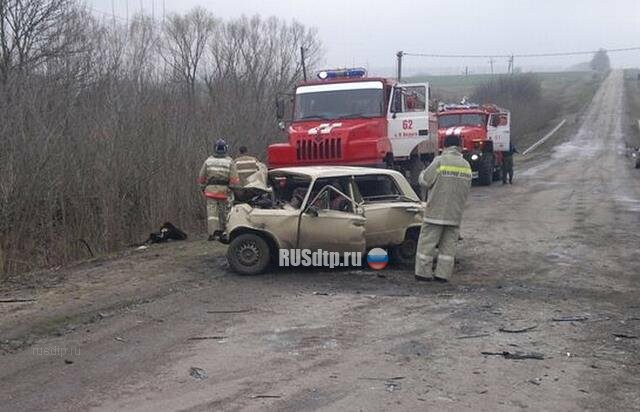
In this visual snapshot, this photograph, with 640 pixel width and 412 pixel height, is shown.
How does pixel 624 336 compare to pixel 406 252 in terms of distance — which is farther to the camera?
pixel 406 252

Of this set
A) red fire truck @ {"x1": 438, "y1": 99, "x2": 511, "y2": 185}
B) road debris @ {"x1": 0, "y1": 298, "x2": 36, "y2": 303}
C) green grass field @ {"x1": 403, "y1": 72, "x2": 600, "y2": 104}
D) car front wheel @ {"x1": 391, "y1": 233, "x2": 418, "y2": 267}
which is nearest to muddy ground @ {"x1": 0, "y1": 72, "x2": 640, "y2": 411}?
road debris @ {"x1": 0, "y1": 298, "x2": 36, "y2": 303}

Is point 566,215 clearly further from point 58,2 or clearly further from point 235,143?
point 58,2

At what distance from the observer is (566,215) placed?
16.9 m

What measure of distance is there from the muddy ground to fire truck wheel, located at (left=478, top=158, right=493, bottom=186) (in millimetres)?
13046

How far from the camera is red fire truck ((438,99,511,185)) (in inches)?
978

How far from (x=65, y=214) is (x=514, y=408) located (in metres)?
9.88

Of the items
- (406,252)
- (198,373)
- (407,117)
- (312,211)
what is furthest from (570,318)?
(407,117)

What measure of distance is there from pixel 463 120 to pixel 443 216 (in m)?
16.8

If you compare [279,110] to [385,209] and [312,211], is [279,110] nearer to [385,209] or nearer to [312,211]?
[385,209]

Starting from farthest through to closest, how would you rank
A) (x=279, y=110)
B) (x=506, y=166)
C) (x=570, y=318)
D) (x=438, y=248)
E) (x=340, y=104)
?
(x=506, y=166) → (x=279, y=110) → (x=340, y=104) → (x=438, y=248) → (x=570, y=318)

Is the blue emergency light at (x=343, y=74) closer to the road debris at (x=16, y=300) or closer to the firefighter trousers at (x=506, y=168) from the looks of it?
the road debris at (x=16, y=300)

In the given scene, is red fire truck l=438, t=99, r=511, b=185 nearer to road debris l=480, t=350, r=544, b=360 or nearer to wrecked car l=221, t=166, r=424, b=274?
wrecked car l=221, t=166, r=424, b=274

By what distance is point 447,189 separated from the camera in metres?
9.52

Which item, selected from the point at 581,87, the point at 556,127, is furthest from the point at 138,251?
the point at 581,87
